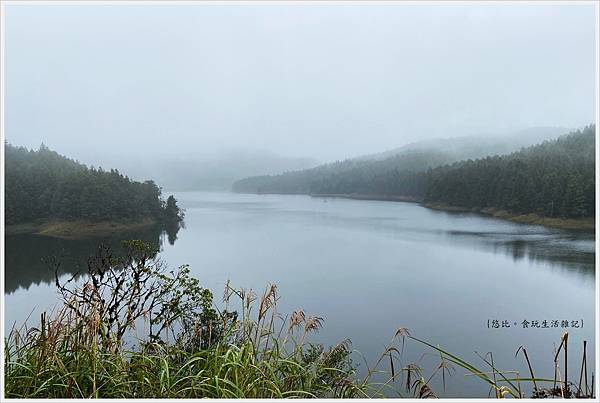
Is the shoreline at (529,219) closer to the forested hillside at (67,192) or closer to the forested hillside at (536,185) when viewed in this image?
the forested hillside at (536,185)

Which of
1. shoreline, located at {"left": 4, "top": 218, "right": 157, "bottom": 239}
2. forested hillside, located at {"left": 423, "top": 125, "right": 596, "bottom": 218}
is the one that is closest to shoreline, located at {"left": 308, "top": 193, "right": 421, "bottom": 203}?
forested hillside, located at {"left": 423, "top": 125, "right": 596, "bottom": 218}

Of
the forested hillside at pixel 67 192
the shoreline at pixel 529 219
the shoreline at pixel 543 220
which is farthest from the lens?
the shoreline at pixel 529 219

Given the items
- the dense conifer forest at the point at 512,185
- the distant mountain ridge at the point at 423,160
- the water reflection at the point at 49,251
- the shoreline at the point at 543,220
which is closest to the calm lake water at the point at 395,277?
the water reflection at the point at 49,251

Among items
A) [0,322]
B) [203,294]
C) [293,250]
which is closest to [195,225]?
[293,250]

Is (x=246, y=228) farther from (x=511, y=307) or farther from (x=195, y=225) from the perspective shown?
(x=511, y=307)

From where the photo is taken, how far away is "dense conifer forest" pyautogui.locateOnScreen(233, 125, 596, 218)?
16.5m

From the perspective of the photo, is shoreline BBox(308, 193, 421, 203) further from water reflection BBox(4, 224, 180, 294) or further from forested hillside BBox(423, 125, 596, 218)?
water reflection BBox(4, 224, 180, 294)

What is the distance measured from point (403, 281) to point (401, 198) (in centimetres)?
2852

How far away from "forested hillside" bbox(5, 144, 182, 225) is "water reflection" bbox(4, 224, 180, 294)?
0.28 metres

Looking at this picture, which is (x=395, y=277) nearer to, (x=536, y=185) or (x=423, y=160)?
(x=536, y=185)

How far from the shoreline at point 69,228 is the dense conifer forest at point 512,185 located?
15.2 feet

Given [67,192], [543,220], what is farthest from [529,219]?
[67,192]

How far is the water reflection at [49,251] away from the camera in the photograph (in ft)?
14.1

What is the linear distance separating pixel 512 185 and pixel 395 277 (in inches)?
576
